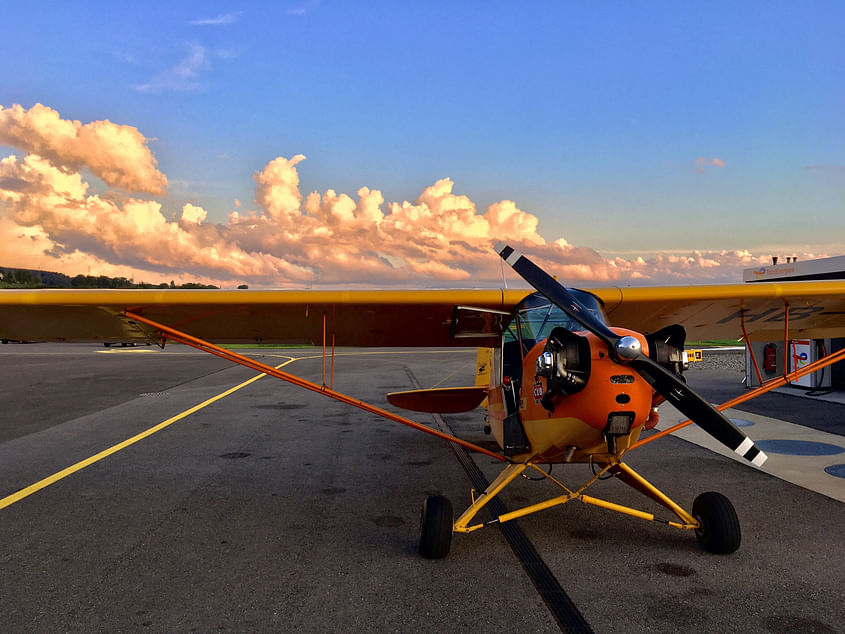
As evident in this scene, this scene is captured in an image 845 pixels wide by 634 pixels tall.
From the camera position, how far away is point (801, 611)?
3.53 m

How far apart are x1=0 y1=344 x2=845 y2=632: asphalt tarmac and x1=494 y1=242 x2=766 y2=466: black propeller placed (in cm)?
98

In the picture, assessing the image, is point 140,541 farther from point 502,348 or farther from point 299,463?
point 502,348

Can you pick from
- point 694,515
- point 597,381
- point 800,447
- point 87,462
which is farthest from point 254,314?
point 800,447

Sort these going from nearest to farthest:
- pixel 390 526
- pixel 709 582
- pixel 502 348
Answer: pixel 709 582
pixel 390 526
pixel 502 348

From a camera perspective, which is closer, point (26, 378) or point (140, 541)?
point (140, 541)

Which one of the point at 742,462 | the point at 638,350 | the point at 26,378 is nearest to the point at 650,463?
the point at 742,462

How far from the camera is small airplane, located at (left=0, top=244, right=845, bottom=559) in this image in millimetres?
3879

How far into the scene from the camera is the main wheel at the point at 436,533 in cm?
434

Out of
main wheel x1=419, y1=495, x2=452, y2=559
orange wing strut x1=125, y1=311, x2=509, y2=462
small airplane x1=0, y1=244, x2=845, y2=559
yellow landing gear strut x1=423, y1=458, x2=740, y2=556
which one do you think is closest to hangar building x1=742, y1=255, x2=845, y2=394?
small airplane x1=0, y1=244, x2=845, y2=559

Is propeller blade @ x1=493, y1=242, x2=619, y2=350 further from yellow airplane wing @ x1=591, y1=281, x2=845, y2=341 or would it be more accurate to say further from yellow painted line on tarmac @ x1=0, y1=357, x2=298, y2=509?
yellow painted line on tarmac @ x1=0, y1=357, x2=298, y2=509

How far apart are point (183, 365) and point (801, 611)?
24.1 metres

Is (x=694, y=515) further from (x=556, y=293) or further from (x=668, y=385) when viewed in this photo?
(x=556, y=293)

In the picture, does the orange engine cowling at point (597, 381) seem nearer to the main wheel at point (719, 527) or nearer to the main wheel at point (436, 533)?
the main wheel at point (719, 527)

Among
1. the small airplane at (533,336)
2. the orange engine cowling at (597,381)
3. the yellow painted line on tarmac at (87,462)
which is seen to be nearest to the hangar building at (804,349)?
the small airplane at (533,336)
